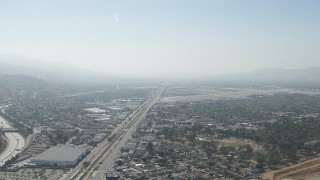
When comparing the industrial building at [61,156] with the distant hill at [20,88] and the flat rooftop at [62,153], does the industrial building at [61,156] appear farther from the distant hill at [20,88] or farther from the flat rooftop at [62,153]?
the distant hill at [20,88]

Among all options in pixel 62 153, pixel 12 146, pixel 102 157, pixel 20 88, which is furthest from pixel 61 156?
pixel 20 88

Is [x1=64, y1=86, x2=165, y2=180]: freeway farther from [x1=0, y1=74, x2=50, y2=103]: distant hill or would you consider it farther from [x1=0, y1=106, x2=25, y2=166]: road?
[x1=0, y1=74, x2=50, y2=103]: distant hill

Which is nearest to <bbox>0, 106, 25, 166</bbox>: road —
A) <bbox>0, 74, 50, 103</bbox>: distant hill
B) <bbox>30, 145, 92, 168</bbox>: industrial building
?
<bbox>30, 145, 92, 168</bbox>: industrial building

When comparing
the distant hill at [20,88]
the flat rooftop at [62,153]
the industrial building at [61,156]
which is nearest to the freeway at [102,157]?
the industrial building at [61,156]

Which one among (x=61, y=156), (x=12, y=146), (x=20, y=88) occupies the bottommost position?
(x=12, y=146)

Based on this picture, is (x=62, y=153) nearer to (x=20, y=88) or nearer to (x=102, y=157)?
(x=102, y=157)

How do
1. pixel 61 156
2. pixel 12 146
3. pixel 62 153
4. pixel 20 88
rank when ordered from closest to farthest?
1. pixel 61 156
2. pixel 62 153
3. pixel 12 146
4. pixel 20 88

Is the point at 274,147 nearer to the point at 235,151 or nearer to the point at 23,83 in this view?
the point at 235,151

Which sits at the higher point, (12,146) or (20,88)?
(20,88)

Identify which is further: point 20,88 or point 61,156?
point 20,88

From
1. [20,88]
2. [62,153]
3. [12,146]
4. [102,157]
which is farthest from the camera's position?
[20,88]
